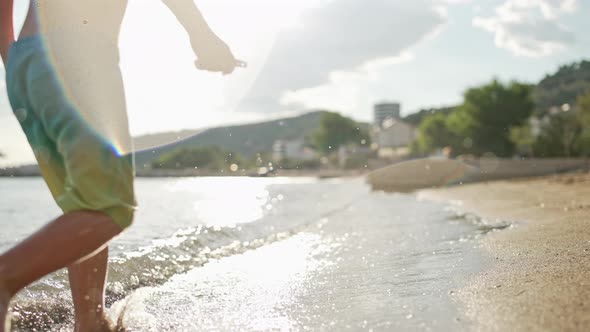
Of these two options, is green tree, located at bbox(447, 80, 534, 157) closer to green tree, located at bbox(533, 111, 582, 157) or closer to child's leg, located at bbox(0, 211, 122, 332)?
green tree, located at bbox(533, 111, 582, 157)

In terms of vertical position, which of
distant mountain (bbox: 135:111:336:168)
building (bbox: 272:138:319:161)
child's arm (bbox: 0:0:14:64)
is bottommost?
building (bbox: 272:138:319:161)

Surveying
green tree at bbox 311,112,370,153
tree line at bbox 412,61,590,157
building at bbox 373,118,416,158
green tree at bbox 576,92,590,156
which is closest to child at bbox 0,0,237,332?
green tree at bbox 576,92,590,156

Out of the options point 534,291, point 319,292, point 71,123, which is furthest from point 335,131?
point 71,123

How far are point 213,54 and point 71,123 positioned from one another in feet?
2.23

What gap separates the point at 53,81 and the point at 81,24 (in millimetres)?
248

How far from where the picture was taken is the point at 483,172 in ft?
122

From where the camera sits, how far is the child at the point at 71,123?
167cm

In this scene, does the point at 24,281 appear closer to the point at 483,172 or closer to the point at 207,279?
the point at 207,279

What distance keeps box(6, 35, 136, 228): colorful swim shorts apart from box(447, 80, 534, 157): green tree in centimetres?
5029

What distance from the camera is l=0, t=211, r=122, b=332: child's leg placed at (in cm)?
165

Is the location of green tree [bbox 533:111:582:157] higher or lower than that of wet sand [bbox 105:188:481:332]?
lower

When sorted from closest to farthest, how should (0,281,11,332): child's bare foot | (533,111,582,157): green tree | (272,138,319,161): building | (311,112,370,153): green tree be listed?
(0,281,11,332): child's bare foot
(533,111,582,157): green tree
(311,112,370,153): green tree
(272,138,319,161): building

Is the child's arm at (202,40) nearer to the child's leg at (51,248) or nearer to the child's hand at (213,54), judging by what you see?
the child's hand at (213,54)

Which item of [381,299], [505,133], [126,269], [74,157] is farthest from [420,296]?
[505,133]
